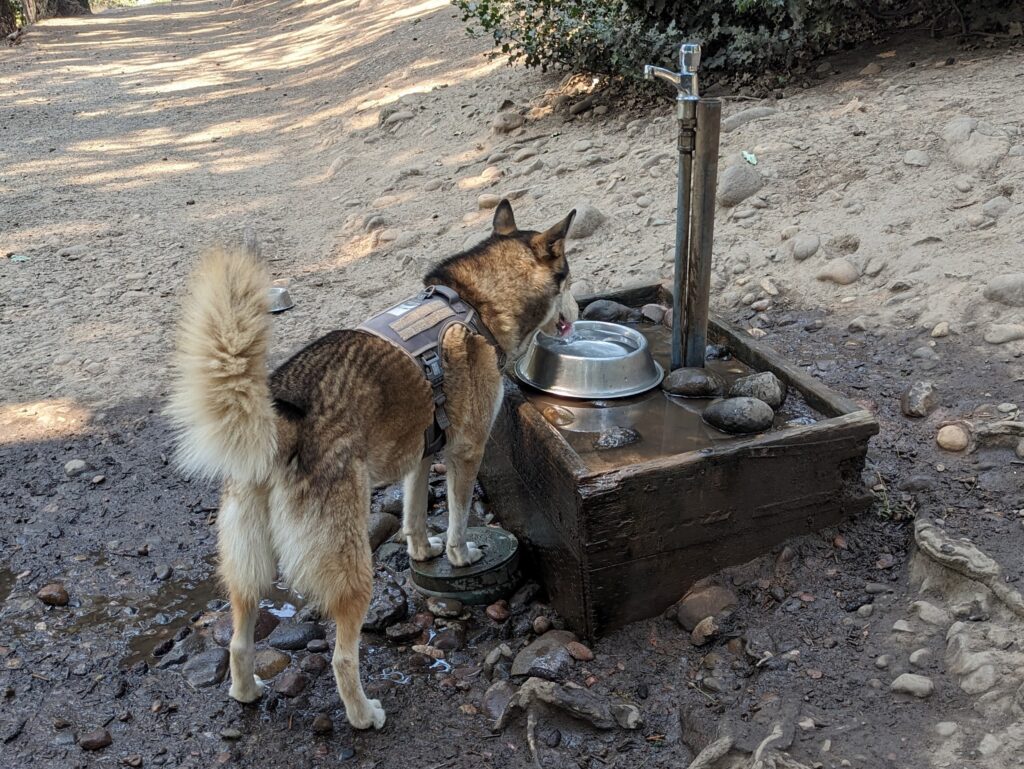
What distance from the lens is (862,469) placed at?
400cm

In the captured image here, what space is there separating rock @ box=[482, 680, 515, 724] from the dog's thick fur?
45 cm

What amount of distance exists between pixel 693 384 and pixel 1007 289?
205cm

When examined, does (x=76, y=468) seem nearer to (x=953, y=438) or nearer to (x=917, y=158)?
(x=953, y=438)

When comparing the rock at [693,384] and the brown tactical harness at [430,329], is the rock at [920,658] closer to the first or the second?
the rock at [693,384]

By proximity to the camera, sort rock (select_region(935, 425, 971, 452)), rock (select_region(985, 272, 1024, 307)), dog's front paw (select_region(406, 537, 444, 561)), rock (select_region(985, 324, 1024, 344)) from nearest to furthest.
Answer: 1. rock (select_region(935, 425, 971, 452))
2. dog's front paw (select_region(406, 537, 444, 561))
3. rock (select_region(985, 324, 1024, 344))
4. rock (select_region(985, 272, 1024, 307))

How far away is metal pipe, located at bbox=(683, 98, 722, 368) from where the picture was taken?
4066 millimetres

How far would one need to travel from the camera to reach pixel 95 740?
3445 mm

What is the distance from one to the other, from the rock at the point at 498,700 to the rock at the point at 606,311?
7.80 ft

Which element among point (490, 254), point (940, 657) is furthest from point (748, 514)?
point (490, 254)

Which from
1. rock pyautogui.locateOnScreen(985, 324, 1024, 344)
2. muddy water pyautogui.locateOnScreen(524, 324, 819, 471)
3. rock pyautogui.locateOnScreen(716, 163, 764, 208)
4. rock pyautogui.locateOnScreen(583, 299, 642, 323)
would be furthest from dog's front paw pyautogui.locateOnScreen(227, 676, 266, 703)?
rock pyautogui.locateOnScreen(716, 163, 764, 208)

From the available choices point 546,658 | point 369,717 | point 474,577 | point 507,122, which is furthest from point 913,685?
point 507,122

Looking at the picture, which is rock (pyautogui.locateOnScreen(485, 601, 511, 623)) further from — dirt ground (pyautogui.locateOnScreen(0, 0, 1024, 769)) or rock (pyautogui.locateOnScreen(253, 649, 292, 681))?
rock (pyautogui.locateOnScreen(253, 649, 292, 681))

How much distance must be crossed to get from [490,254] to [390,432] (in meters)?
1.28

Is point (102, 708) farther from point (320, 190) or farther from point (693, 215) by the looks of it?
point (320, 190)
